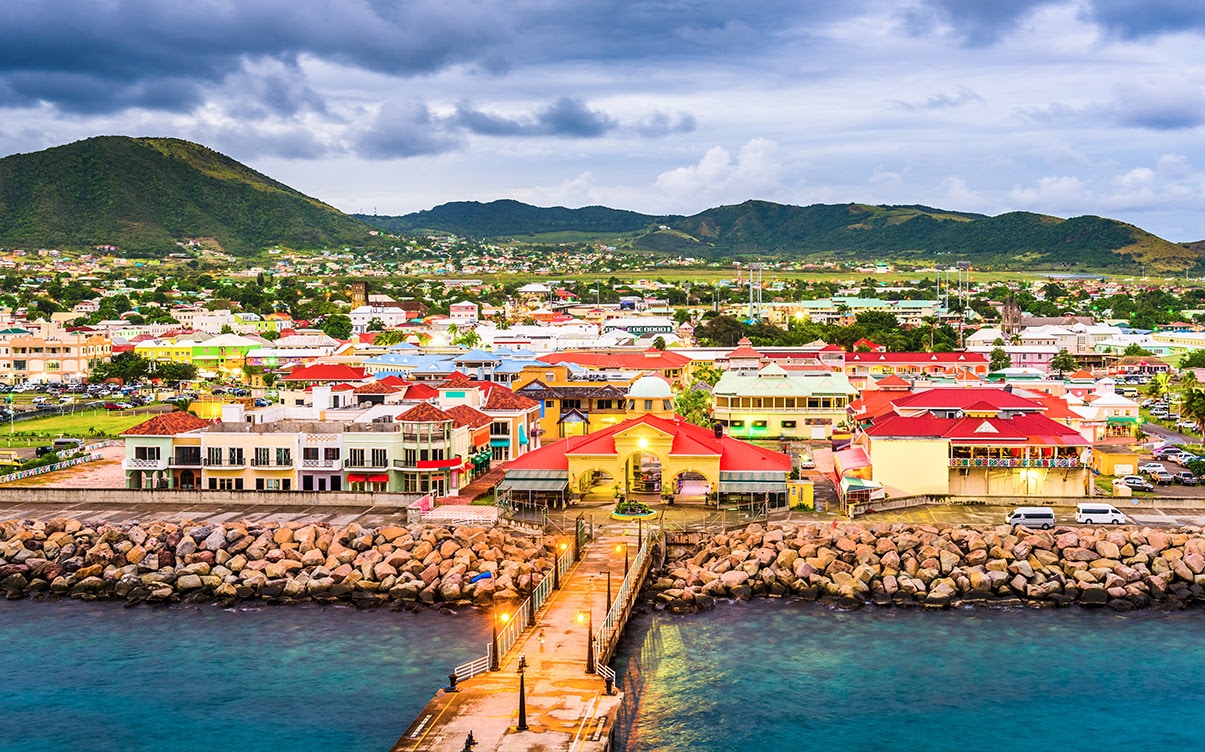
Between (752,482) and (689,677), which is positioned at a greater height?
(752,482)

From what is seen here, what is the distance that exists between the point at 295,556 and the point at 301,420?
14.4m

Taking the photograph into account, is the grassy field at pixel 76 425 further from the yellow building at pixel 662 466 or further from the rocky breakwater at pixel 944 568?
the rocky breakwater at pixel 944 568

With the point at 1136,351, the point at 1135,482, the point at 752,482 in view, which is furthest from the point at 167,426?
the point at 1136,351

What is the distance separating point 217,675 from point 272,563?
338 inches

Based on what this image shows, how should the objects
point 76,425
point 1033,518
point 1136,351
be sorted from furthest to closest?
1. point 1136,351
2. point 76,425
3. point 1033,518

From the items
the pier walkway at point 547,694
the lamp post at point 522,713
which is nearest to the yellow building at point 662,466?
the pier walkway at point 547,694

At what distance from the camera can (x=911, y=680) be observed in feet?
103

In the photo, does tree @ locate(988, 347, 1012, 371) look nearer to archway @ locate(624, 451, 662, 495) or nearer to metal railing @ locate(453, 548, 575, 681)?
archway @ locate(624, 451, 662, 495)

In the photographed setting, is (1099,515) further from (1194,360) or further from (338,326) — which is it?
(338,326)

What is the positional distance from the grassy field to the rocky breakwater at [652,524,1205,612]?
50.6 metres

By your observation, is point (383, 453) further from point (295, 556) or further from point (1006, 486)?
point (1006, 486)

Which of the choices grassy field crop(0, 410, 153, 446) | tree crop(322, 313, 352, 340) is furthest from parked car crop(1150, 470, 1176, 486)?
tree crop(322, 313, 352, 340)

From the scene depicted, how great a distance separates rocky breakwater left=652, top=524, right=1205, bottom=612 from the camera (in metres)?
37.9

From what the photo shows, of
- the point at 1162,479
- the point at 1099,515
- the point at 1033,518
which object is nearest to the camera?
the point at 1033,518
